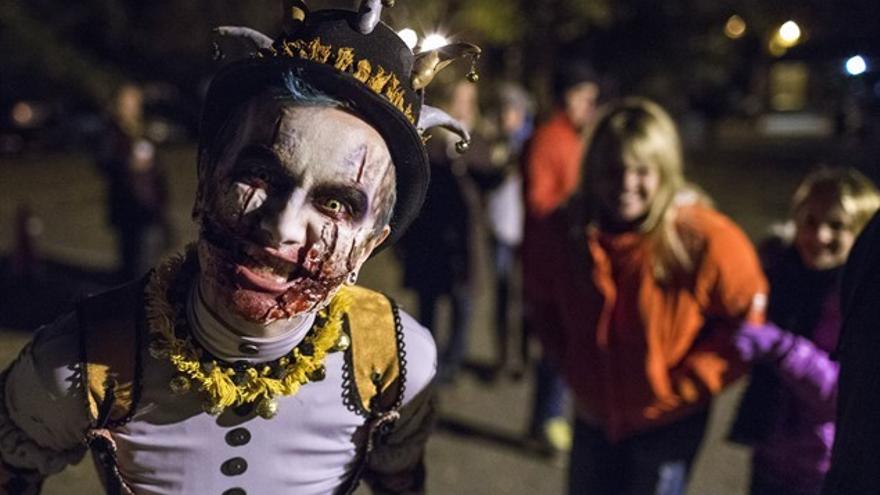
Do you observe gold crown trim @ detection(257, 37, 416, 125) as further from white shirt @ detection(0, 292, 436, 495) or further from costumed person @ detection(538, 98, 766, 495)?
costumed person @ detection(538, 98, 766, 495)

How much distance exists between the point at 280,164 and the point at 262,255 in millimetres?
159

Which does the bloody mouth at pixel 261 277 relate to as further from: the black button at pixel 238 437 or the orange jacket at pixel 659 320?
the orange jacket at pixel 659 320

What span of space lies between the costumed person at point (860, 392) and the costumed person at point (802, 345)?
2.77ft

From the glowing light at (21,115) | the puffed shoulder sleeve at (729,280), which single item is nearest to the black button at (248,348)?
the puffed shoulder sleeve at (729,280)

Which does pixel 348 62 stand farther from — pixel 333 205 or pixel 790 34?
pixel 790 34

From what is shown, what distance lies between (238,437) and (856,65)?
1.84 metres

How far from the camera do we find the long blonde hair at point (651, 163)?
2729 mm

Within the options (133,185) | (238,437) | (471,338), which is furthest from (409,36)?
(133,185)

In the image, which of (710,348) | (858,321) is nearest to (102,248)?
(710,348)

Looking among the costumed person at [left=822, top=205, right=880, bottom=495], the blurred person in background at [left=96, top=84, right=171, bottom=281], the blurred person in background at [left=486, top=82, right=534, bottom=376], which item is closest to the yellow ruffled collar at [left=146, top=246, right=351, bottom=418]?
the costumed person at [left=822, top=205, right=880, bottom=495]

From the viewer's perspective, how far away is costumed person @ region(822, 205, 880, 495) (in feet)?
5.08

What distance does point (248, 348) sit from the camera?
1711mm

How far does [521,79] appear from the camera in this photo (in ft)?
46.7

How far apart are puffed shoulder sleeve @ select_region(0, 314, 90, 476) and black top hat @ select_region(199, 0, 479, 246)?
465 mm
